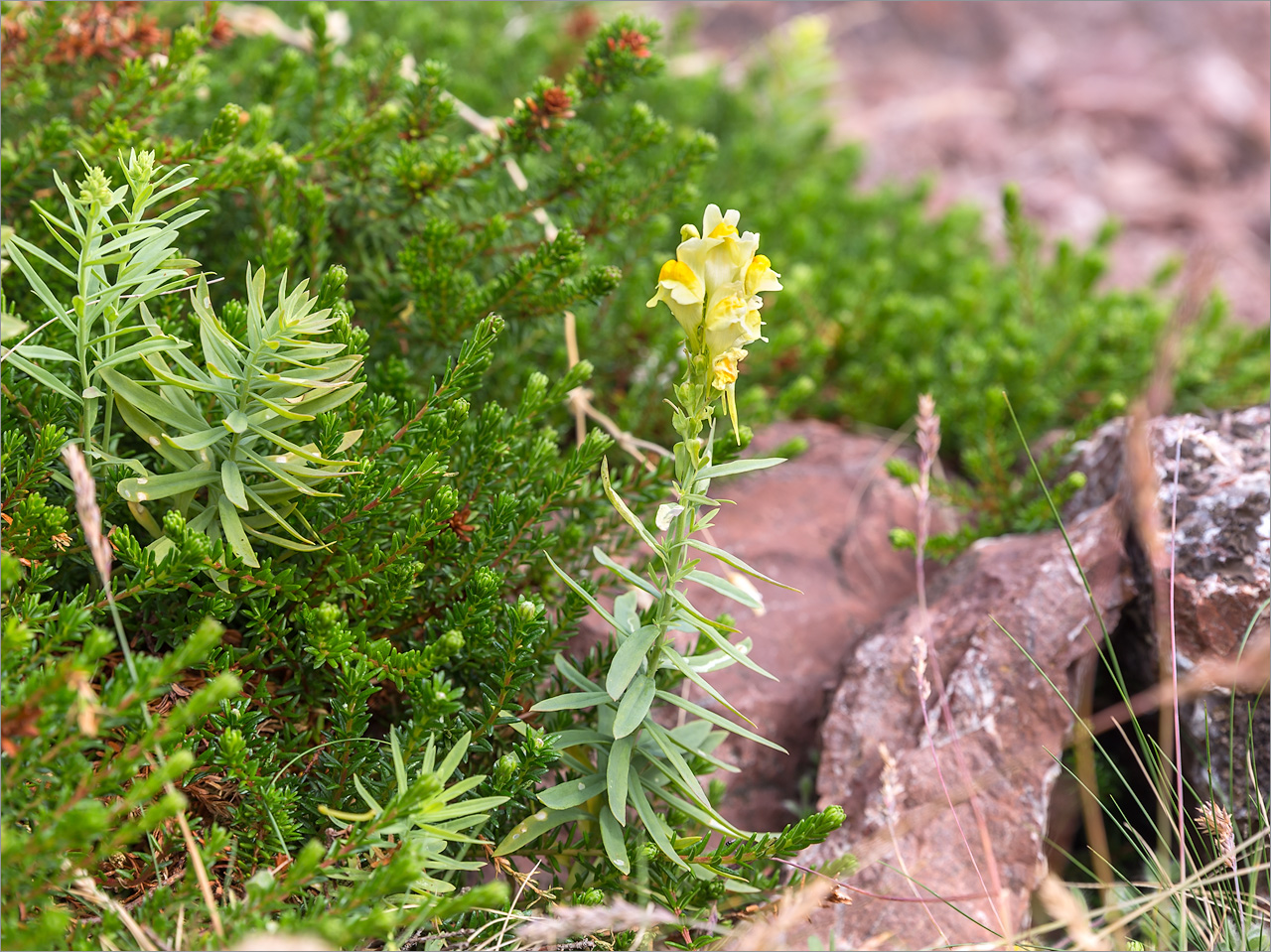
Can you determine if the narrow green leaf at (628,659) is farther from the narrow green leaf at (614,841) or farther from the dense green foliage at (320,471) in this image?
the narrow green leaf at (614,841)

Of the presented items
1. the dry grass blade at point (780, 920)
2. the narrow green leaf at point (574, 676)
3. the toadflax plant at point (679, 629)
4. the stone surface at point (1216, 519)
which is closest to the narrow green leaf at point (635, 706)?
the toadflax plant at point (679, 629)

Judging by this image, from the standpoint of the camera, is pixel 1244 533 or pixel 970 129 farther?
pixel 970 129

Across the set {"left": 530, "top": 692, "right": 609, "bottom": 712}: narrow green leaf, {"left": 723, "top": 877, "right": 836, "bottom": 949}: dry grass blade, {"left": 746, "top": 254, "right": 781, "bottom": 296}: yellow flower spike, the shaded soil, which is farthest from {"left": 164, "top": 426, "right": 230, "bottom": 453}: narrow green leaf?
the shaded soil

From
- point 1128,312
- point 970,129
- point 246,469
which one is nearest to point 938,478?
point 1128,312

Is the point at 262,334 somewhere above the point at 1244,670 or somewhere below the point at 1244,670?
above

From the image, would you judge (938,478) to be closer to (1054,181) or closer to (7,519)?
(7,519)

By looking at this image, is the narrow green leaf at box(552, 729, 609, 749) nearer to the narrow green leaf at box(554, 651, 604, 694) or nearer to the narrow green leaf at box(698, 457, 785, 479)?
the narrow green leaf at box(554, 651, 604, 694)
